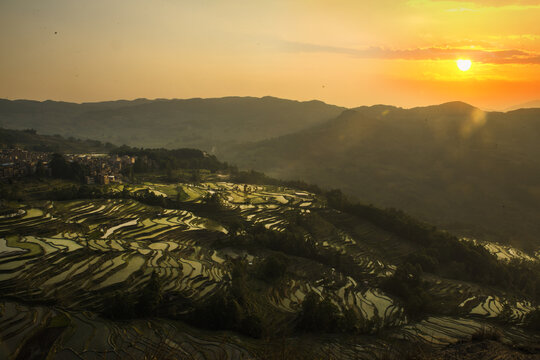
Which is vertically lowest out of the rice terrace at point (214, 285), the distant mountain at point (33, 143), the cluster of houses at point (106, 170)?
the rice terrace at point (214, 285)

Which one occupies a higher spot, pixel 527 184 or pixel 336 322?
pixel 527 184

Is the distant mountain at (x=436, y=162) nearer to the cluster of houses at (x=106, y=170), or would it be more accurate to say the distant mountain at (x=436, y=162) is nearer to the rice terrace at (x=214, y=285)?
the rice terrace at (x=214, y=285)

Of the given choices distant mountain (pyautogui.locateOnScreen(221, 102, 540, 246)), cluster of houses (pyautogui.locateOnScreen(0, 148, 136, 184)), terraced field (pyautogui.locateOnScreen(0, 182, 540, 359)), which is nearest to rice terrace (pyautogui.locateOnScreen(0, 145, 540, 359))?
terraced field (pyautogui.locateOnScreen(0, 182, 540, 359))

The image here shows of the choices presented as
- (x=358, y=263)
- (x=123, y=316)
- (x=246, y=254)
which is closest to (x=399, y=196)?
(x=358, y=263)

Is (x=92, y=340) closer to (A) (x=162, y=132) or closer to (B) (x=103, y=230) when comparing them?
(B) (x=103, y=230)

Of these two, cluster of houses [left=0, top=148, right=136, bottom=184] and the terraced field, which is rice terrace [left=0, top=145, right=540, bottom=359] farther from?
cluster of houses [left=0, top=148, right=136, bottom=184]

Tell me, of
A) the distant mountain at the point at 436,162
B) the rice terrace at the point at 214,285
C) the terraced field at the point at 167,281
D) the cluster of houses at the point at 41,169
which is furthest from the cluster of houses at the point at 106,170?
the distant mountain at the point at 436,162

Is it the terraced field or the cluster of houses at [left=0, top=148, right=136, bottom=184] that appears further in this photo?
the cluster of houses at [left=0, top=148, right=136, bottom=184]
